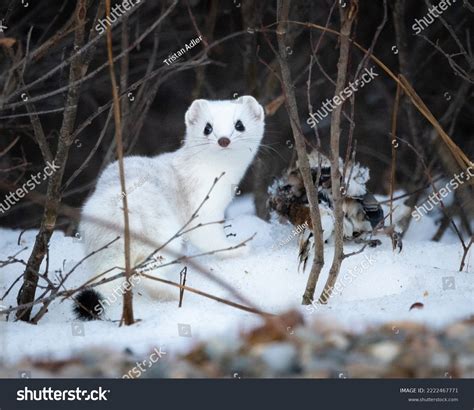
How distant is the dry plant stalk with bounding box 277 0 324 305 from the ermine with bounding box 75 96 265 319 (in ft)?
1.92

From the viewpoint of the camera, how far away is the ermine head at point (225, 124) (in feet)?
13.1

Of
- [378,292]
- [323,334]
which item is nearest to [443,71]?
[378,292]

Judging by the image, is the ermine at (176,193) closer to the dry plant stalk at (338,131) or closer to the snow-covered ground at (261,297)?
the snow-covered ground at (261,297)

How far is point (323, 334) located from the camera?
8.34ft

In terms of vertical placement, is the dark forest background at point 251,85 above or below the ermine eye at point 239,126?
above

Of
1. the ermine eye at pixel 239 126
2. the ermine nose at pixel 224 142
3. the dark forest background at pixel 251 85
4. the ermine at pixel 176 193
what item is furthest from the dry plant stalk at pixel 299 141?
the dark forest background at pixel 251 85

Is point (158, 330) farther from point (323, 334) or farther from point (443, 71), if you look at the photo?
point (443, 71)

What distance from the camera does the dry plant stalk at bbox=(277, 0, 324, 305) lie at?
9.37 feet

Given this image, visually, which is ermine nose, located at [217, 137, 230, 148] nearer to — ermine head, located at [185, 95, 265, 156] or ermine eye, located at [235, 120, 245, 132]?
ermine head, located at [185, 95, 265, 156]

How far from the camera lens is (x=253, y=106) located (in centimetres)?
418
